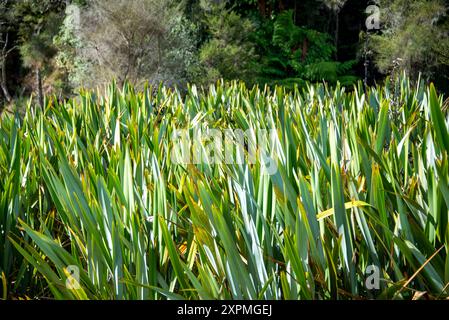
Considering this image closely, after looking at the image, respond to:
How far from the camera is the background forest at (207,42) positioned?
12.6 m

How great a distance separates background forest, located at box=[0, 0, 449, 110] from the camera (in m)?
12.6

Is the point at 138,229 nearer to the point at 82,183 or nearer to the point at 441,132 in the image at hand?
the point at 82,183

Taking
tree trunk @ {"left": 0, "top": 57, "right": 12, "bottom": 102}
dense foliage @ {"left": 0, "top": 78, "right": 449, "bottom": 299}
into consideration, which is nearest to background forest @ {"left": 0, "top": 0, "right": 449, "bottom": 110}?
tree trunk @ {"left": 0, "top": 57, "right": 12, "bottom": 102}

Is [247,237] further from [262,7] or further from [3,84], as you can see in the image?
[262,7]

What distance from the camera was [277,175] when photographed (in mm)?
1247

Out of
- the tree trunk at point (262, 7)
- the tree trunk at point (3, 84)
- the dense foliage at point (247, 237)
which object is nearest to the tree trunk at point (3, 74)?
the tree trunk at point (3, 84)

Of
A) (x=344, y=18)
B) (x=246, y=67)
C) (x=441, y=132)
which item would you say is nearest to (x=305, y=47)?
(x=344, y=18)

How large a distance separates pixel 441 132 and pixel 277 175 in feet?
1.49

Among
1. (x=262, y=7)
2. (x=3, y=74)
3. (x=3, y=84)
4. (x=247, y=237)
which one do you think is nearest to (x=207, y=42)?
(x=262, y=7)

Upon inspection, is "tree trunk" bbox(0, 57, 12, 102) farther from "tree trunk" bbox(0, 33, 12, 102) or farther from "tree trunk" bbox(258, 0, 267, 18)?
"tree trunk" bbox(258, 0, 267, 18)

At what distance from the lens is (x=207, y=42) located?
50.6 feet
